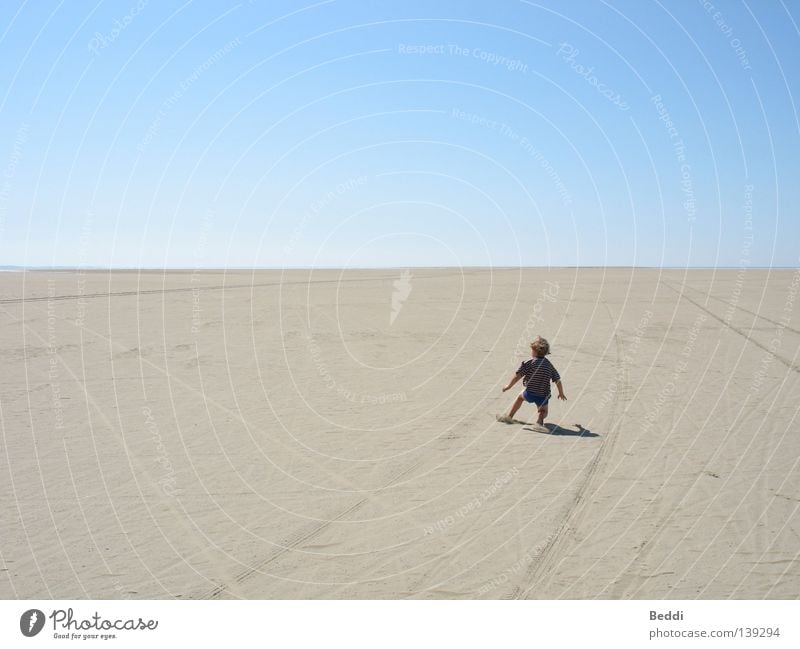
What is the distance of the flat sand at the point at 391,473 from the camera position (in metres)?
5.82

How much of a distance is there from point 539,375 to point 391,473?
3.15m

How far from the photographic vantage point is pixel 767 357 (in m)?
16.2

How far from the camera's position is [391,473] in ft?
27.6

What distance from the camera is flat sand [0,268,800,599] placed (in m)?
5.82

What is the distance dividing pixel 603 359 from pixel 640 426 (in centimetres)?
608

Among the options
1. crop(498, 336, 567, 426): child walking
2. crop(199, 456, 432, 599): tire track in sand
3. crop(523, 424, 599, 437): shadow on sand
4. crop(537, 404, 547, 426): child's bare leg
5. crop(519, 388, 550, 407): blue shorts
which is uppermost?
crop(498, 336, 567, 426): child walking

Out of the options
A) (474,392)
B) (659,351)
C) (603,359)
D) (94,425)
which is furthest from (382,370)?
(659,351)

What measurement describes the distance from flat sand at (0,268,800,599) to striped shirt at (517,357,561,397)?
63 cm

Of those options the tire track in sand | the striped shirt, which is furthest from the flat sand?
Answer: the striped shirt

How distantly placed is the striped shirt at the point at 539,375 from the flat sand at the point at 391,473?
2.08 ft

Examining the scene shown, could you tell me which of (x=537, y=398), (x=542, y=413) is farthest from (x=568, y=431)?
(x=537, y=398)

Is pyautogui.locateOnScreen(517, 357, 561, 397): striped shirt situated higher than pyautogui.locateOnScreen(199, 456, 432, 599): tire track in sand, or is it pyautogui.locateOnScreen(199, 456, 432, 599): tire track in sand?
pyautogui.locateOnScreen(517, 357, 561, 397): striped shirt

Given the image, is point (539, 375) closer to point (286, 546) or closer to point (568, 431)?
point (568, 431)

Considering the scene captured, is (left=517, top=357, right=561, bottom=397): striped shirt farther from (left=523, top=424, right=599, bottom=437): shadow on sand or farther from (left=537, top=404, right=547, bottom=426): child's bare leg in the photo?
(left=523, top=424, right=599, bottom=437): shadow on sand
